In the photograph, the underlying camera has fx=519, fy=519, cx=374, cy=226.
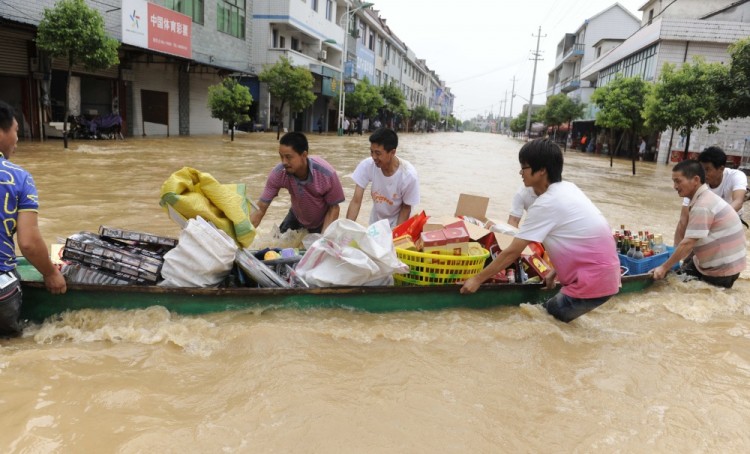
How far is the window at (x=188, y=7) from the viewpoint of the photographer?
72.7ft

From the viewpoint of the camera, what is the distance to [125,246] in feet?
13.0

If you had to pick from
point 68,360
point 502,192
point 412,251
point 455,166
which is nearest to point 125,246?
point 68,360

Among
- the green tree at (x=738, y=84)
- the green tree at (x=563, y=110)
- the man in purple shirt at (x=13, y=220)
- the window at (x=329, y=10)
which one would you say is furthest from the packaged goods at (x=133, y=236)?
the green tree at (x=563, y=110)

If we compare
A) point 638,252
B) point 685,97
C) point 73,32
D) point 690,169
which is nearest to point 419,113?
point 685,97

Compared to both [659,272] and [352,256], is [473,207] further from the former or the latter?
[352,256]

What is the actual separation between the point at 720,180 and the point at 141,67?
22029mm

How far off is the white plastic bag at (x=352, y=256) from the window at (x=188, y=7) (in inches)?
845

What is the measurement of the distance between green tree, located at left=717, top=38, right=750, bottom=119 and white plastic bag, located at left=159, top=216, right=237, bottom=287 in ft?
47.5

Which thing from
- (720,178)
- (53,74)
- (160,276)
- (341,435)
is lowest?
(341,435)

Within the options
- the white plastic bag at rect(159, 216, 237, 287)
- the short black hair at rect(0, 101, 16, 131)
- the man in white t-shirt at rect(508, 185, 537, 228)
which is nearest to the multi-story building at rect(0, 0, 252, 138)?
the short black hair at rect(0, 101, 16, 131)

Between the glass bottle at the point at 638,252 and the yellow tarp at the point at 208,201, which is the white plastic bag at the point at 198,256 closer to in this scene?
the yellow tarp at the point at 208,201

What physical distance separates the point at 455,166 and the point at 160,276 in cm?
1655

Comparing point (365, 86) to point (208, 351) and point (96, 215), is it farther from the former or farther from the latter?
point (208, 351)

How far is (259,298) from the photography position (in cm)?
380
